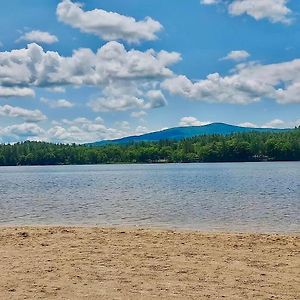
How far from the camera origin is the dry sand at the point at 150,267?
9.62 meters

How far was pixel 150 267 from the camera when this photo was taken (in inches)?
460

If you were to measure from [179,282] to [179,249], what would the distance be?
12.2ft

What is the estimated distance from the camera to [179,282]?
404 inches

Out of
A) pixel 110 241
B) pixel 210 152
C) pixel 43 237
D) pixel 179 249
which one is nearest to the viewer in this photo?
pixel 179 249

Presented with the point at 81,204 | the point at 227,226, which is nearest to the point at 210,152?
the point at 81,204

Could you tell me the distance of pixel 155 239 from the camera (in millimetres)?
16031

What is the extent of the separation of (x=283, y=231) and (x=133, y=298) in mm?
12445

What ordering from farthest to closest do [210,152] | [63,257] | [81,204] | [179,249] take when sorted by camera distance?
1. [210,152]
2. [81,204]
3. [179,249]
4. [63,257]

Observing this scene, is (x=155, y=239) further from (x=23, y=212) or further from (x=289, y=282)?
(x=23, y=212)

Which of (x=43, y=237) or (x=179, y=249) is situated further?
(x=43, y=237)

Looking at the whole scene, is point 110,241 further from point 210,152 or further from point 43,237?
point 210,152

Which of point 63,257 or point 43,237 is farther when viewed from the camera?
point 43,237

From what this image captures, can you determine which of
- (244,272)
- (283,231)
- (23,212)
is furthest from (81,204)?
(244,272)

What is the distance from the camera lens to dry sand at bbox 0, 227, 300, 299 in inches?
379
